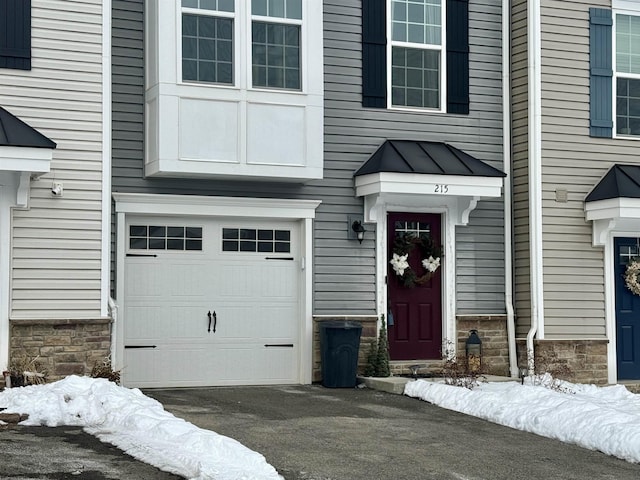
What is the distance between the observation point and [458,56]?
1504 centimetres

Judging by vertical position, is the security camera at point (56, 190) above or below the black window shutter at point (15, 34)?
below

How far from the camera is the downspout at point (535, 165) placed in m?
14.8

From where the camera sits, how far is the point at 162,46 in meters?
12.9

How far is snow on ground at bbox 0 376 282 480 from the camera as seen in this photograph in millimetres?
7984

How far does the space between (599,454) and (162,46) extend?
706 cm

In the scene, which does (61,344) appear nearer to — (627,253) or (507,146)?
(507,146)

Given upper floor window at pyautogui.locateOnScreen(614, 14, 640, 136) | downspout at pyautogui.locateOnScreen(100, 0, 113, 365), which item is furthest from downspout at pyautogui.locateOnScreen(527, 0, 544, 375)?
downspout at pyautogui.locateOnScreen(100, 0, 113, 365)

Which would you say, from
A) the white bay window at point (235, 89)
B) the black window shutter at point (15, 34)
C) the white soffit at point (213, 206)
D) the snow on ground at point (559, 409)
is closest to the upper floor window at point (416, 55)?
the white bay window at point (235, 89)

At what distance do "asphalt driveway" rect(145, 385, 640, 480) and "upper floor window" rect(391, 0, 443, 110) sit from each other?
14.6 feet

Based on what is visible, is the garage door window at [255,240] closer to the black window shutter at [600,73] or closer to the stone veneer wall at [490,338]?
the stone veneer wall at [490,338]

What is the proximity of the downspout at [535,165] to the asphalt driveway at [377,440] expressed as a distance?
2.96 metres

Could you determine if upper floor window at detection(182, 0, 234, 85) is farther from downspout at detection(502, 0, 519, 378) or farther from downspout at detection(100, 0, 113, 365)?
downspout at detection(502, 0, 519, 378)

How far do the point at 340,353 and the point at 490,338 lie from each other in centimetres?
253

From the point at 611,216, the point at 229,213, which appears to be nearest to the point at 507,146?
the point at 611,216
